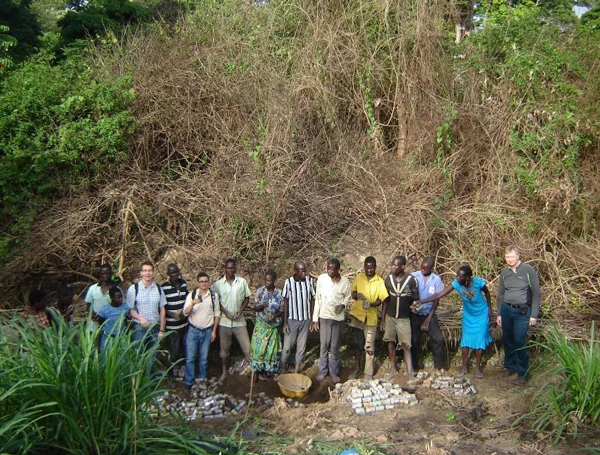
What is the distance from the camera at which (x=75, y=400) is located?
4.15 metres

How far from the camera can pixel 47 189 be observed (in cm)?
998

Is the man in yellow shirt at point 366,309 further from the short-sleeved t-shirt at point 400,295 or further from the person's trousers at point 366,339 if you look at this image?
the short-sleeved t-shirt at point 400,295

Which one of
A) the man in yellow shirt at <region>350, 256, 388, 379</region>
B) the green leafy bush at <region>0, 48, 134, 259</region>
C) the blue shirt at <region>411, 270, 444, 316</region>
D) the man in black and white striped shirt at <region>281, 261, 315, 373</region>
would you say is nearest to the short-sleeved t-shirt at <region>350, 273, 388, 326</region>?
the man in yellow shirt at <region>350, 256, 388, 379</region>

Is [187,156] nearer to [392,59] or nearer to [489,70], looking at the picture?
[392,59]

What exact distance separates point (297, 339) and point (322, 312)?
0.61 meters

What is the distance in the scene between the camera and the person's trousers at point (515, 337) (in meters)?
7.57

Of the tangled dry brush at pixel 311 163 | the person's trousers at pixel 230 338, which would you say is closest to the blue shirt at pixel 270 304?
the person's trousers at pixel 230 338

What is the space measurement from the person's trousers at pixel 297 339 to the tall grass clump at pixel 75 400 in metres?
3.82

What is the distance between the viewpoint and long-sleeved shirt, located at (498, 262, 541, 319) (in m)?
7.38

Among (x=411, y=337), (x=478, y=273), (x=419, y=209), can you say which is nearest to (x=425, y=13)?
(x=419, y=209)

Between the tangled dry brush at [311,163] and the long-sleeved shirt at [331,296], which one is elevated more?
the tangled dry brush at [311,163]

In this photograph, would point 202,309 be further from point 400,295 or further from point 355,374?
point 400,295

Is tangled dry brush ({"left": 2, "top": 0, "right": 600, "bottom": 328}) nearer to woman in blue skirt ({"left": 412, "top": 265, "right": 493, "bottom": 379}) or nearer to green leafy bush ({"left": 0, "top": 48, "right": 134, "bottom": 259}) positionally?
green leafy bush ({"left": 0, "top": 48, "right": 134, "bottom": 259})

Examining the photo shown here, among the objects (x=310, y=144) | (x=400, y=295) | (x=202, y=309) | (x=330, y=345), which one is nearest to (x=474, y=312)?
(x=400, y=295)
